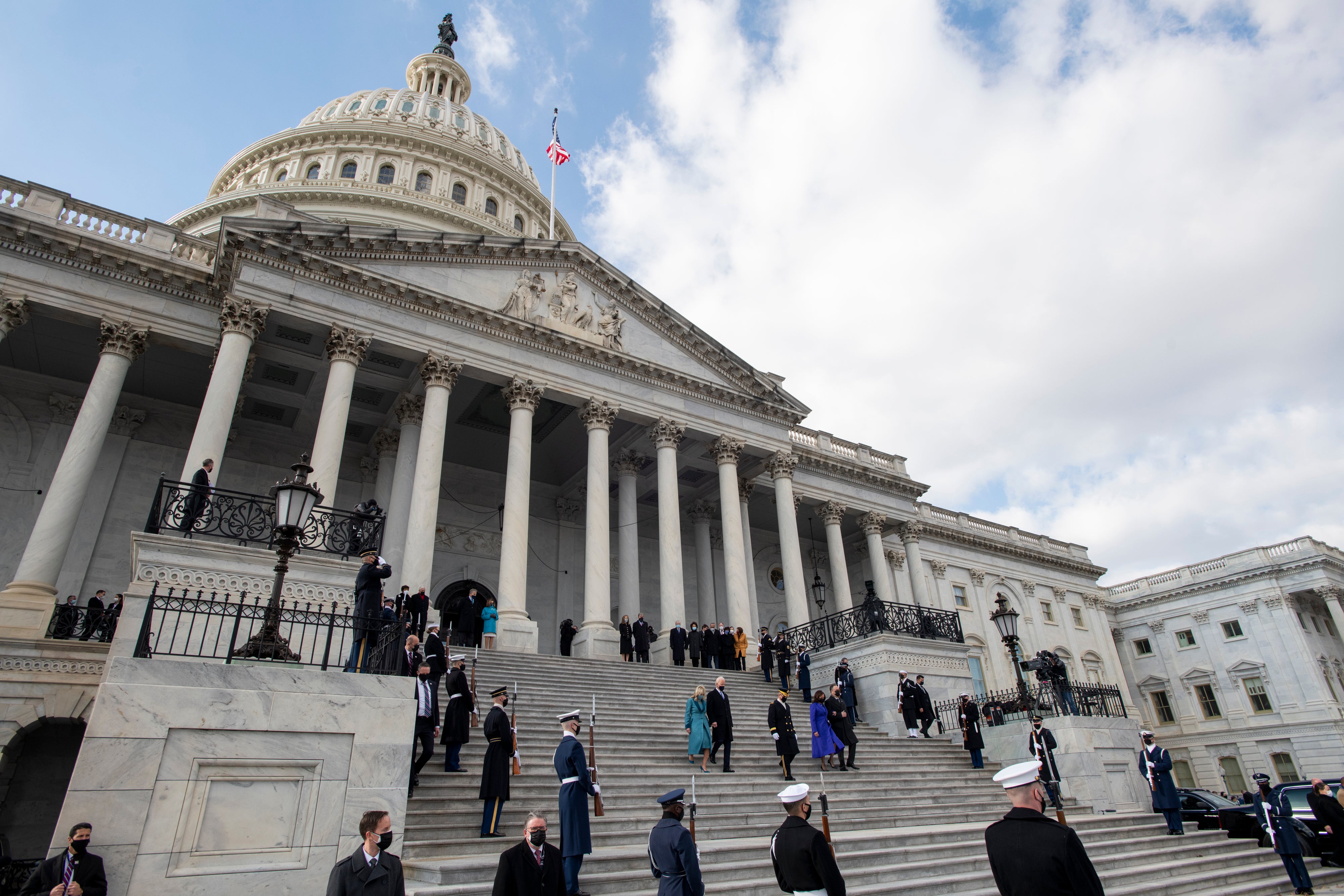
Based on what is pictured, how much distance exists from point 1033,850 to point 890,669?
16.5m

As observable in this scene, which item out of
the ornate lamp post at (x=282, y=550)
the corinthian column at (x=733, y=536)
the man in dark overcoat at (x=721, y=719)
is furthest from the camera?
the corinthian column at (x=733, y=536)

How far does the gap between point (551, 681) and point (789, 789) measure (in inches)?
462

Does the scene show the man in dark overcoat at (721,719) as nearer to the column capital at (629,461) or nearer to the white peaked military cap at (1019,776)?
the white peaked military cap at (1019,776)

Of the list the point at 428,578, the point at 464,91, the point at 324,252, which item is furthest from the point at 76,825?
the point at 464,91

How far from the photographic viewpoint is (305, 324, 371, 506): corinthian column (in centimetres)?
1842

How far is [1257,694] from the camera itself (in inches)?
1748

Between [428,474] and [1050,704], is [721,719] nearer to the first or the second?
[1050,704]

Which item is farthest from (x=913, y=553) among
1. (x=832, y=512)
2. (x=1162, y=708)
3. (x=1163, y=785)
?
(x=1162, y=708)

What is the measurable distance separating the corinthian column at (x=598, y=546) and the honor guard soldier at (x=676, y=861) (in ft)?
49.3

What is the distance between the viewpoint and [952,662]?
21672 millimetres

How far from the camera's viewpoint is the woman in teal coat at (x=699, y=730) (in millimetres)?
13266

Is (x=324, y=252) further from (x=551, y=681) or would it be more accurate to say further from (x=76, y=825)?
(x=76, y=825)

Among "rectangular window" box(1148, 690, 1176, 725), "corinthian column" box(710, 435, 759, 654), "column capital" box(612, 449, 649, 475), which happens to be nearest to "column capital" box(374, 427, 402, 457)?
"column capital" box(612, 449, 649, 475)

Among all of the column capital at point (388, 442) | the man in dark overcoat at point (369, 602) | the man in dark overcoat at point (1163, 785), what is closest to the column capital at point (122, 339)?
the column capital at point (388, 442)
